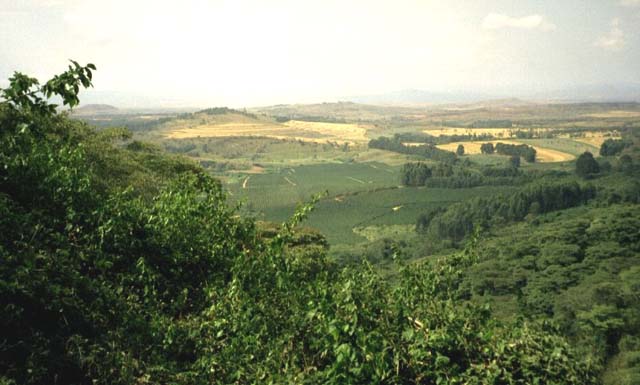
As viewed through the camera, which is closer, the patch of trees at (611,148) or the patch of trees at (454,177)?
the patch of trees at (454,177)

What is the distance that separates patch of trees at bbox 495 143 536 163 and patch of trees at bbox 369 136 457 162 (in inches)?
560

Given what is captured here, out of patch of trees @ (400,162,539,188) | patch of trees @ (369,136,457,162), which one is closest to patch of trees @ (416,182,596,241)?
patch of trees @ (400,162,539,188)

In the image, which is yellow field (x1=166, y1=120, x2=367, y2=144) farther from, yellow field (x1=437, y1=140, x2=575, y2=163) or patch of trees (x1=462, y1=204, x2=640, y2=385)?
patch of trees (x1=462, y1=204, x2=640, y2=385)

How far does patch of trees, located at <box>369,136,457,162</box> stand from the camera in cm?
12556

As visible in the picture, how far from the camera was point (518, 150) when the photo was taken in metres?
126

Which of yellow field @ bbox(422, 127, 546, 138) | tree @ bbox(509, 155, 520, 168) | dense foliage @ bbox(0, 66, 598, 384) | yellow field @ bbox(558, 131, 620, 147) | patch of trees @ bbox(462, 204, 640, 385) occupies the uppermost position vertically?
dense foliage @ bbox(0, 66, 598, 384)

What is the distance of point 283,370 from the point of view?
233 inches

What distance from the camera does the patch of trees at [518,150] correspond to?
398 feet

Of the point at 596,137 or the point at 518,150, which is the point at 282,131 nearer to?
the point at 518,150

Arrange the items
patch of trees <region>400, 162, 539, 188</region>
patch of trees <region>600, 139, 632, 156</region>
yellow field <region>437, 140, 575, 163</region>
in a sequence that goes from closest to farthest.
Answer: patch of trees <region>400, 162, 539, 188</region> < patch of trees <region>600, 139, 632, 156</region> < yellow field <region>437, 140, 575, 163</region>

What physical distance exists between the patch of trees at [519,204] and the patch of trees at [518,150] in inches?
1541

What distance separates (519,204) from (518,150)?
171 feet

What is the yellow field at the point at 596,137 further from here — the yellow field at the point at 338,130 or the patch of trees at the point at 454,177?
the yellow field at the point at 338,130

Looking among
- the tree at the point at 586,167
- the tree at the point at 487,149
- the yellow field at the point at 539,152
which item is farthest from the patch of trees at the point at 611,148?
the tree at the point at 487,149
